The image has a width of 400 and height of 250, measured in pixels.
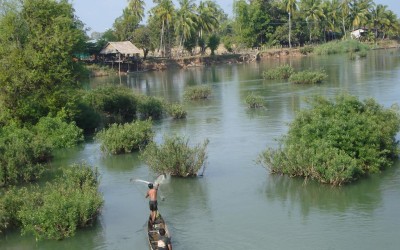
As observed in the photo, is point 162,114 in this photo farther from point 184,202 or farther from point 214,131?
point 184,202

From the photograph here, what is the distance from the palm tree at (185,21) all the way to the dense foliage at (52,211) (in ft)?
215

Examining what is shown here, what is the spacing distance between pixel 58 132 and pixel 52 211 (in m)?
11.6

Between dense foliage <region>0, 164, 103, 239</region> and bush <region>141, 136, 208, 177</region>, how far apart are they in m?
3.41

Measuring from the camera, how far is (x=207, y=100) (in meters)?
37.6

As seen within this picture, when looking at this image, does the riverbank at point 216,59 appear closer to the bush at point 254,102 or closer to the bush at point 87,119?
the bush at point 254,102

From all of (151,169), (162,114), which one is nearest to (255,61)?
(162,114)

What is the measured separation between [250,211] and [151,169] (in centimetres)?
466

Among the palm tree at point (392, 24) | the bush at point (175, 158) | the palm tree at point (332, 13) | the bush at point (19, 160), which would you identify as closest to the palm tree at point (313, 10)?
the palm tree at point (332, 13)

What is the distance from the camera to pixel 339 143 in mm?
15891

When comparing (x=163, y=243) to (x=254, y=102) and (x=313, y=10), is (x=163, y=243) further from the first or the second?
(x=313, y=10)

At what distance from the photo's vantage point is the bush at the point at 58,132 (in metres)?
23.3

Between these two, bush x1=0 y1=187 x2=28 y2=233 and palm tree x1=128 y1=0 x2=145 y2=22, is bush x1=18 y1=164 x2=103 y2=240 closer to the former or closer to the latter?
bush x1=0 y1=187 x2=28 y2=233

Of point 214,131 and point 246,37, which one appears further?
point 246,37

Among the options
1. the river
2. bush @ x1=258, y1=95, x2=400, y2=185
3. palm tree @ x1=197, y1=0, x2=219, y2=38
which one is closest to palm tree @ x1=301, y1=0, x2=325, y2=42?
palm tree @ x1=197, y1=0, x2=219, y2=38
